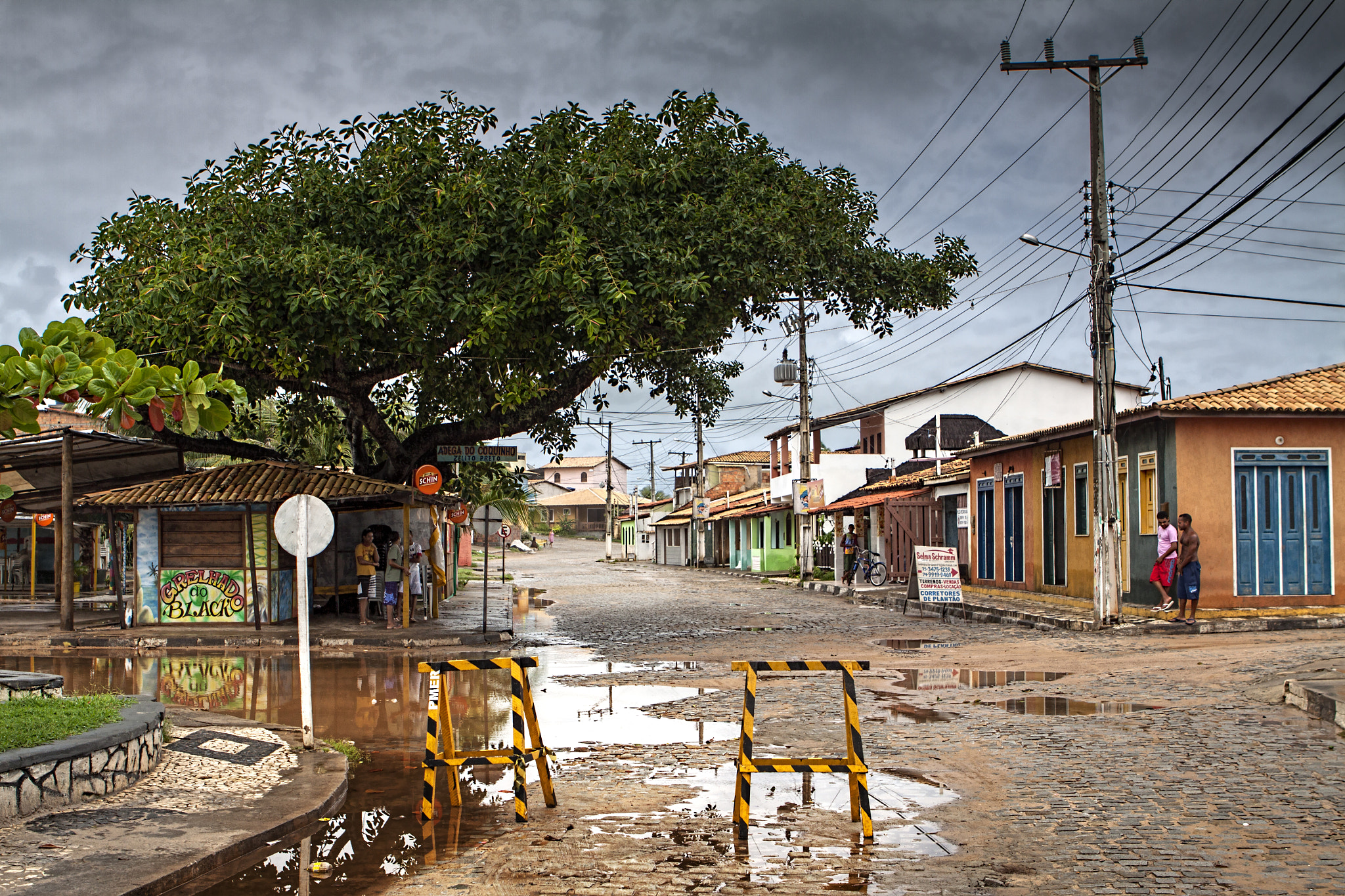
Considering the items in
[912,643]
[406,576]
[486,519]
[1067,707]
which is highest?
[486,519]

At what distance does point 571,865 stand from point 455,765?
5.10ft

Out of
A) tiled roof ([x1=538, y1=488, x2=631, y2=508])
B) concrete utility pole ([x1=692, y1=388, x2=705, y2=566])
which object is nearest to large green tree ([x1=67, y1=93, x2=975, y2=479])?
concrete utility pole ([x1=692, y1=388, x2=705, y2=566])

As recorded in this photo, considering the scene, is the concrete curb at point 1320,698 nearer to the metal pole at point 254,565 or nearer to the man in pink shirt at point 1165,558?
the man in pink shirt at point 1165,558

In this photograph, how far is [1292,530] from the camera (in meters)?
20.3

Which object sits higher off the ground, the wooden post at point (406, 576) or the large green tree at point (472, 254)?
the large green tree at point (472, 254)

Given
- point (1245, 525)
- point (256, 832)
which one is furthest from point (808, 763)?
point (1245, 525)

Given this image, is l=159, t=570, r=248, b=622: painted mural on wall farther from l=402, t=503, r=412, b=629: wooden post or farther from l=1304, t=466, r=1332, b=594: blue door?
l=1304, t=466, r=1332, b=594: blue door

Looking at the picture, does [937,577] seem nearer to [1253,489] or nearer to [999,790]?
[1253,489]

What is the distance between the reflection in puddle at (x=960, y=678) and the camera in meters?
12.8

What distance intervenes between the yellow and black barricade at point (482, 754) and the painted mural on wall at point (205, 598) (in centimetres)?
1530

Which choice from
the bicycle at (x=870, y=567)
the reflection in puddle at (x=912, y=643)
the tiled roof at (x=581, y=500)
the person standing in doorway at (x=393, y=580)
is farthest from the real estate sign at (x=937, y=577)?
the tiled roof at (x=581, y=500)

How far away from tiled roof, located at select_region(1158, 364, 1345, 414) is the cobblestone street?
564 cm

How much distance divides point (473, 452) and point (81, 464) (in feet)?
28.5

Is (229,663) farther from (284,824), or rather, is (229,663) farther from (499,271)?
(284,824)
